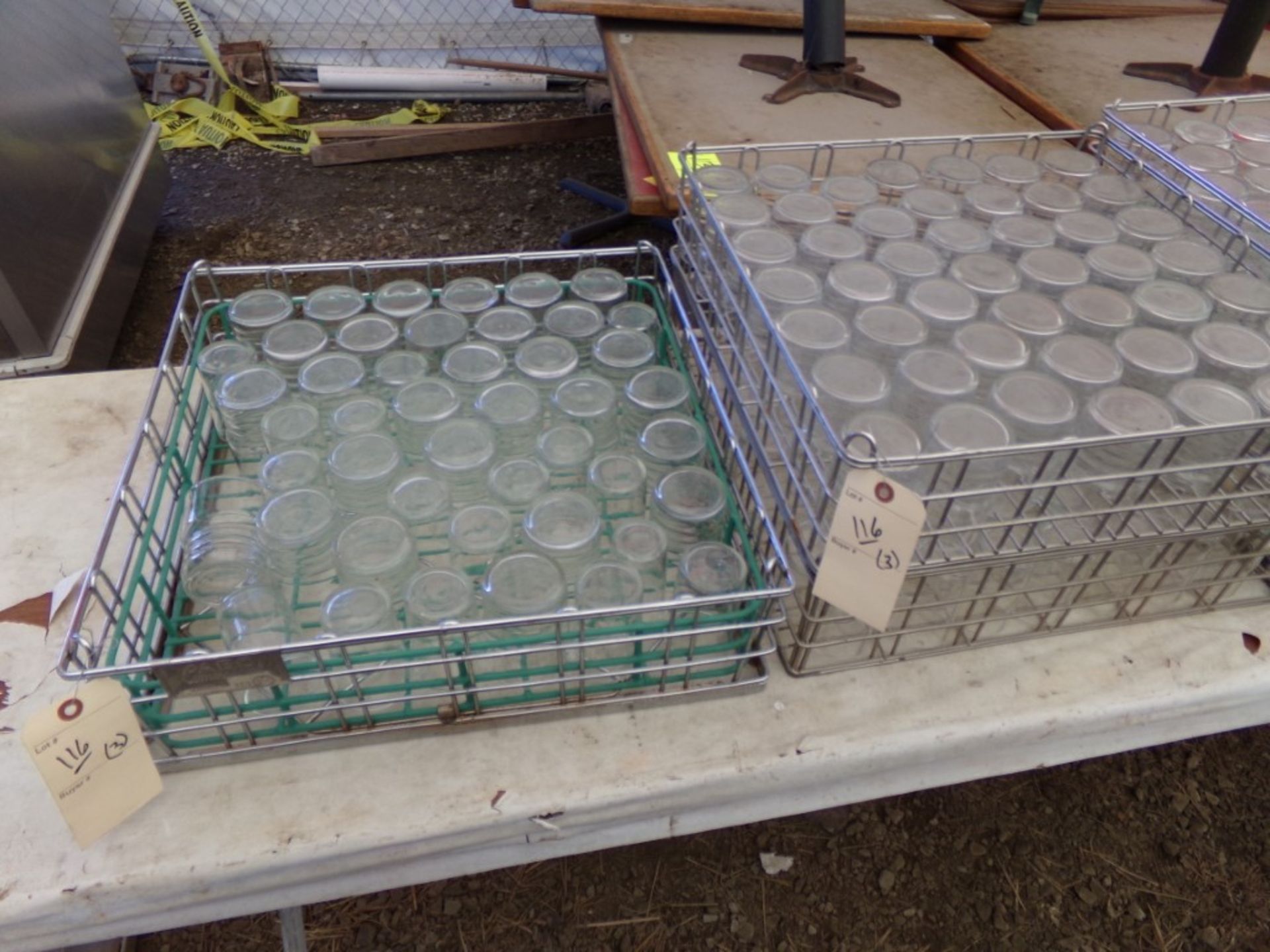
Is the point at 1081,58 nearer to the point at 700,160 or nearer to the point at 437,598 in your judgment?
the point at 700,160

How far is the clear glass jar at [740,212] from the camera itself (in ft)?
3.28

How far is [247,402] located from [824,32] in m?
1.51

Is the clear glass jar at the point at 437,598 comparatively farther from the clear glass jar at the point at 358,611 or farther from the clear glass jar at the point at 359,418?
the clear glass jar at the point at 359,418

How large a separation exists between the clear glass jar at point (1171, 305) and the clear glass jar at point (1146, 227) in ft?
0.39

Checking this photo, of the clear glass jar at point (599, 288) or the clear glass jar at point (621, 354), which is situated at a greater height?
the clear glass jar at point (599, 288)

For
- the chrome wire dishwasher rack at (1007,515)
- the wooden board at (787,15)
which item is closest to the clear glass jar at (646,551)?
the chrome wire dishwasher rack at (1007,515)

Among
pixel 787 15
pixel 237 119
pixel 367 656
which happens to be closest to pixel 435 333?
pixel 367 656

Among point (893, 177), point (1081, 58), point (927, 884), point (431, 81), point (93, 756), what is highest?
point (893, 177)

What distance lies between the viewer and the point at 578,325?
1042 millimetres

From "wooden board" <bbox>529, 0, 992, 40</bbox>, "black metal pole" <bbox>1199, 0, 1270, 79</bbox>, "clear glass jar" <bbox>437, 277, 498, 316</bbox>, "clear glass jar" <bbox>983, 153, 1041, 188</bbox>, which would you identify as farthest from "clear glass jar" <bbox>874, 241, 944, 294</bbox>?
"wooden board" <bbox>529, 0, 992, 40</bbox>

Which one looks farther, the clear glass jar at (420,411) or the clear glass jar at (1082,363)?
the clear glass jar at (420,411)

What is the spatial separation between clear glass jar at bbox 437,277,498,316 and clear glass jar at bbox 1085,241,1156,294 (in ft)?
2.33

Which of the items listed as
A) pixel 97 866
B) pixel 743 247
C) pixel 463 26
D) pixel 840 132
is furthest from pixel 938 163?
pixel 463 26

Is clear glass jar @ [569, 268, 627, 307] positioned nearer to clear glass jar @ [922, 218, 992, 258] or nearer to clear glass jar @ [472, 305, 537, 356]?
clear glass jar @ [472, 305, 537, 356]
